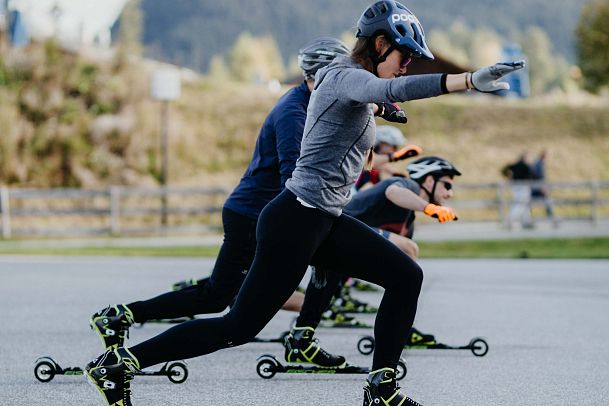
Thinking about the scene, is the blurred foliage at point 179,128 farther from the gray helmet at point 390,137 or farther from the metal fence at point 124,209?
the gray helmet at point 390,137

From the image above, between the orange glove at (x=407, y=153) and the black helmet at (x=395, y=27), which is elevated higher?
the black helmet at (x=395, y=27)

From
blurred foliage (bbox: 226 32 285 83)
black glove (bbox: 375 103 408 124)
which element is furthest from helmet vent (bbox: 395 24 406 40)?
blurred foliage (bbox: 226 32 285 83)

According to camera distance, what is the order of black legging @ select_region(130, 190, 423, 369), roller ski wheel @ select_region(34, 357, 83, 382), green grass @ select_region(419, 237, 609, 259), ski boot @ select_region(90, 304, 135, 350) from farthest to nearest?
1. green grass @ select_region(419, 237, 609, 259)
2. roller ski wheel @ select_region(34, 357, 83, 382)
3. ski boot @ select_region(90, 304, 135, 350)
4. black legging @ select_region(130, 190, 423, 369)

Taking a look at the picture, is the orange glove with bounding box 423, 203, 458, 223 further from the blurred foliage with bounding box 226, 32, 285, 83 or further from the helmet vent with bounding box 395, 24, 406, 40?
the blurred foliage with bounding box 226, 32, 285, 83

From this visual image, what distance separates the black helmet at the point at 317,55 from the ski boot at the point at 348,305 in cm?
374

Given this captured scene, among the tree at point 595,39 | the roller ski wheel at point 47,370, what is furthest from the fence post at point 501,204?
the tree at point 595,39

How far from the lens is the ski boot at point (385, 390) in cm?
479

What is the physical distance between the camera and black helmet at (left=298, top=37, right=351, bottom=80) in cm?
605

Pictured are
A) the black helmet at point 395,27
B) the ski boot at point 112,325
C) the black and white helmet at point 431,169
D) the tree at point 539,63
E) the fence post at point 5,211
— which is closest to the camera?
the black helmet at point 395,27

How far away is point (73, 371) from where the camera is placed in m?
6.14

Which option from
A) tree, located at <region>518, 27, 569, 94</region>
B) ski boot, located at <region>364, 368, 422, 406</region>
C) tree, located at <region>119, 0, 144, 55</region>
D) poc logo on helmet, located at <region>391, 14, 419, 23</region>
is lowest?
ski boot, located at <region>364, 368, 422, 406</region>

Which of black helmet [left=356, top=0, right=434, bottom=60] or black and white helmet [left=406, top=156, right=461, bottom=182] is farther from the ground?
black helmet [left=356, top=0, right=434, bottom=60]

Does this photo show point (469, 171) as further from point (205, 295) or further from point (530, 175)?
point (205, 295)

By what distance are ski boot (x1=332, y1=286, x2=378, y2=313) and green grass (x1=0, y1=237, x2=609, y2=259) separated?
25.8 feet
